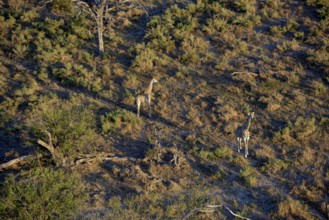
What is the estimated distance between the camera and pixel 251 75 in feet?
69.0

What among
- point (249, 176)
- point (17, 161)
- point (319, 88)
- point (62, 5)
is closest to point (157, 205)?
point (249, 176)

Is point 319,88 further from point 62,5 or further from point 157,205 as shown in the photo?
point 62,5

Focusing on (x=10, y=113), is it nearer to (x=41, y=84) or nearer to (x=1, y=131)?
(x=1, y=131)

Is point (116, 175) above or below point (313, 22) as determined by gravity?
below

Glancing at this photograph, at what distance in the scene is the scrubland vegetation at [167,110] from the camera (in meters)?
13.0

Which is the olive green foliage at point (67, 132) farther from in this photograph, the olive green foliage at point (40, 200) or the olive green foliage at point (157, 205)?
the olive green foliage at point (40, 200)

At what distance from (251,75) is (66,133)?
→ 33.0ft

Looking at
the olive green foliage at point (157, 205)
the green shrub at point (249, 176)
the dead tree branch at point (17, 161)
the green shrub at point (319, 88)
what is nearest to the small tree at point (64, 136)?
the dead tree branch at point (17, 161)

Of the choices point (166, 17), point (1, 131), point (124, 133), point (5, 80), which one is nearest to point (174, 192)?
point (124, 133)

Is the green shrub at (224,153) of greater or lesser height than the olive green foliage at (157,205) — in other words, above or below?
above

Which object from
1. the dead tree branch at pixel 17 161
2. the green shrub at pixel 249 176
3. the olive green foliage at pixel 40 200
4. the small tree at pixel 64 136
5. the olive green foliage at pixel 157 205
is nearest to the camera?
the olive green foliage at pixel 40 200

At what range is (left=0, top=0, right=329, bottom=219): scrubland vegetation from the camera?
13.0 metres

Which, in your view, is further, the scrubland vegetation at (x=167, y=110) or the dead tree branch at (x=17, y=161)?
the dead tree branch at (x=17, y=161)

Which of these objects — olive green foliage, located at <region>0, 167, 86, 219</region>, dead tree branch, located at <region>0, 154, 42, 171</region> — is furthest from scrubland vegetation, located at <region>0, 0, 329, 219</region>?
dead tree branch, located at <region>0, 154, 42, 171</region>
